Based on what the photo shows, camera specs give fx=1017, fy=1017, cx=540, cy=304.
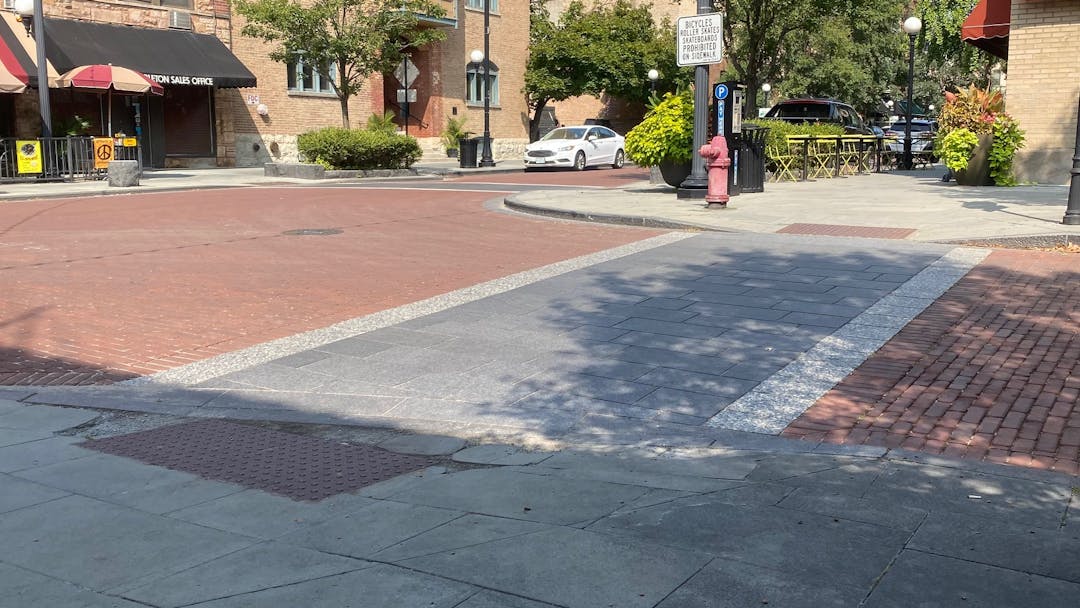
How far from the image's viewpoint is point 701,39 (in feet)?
55.9

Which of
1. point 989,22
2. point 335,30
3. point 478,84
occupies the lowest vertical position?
point 989,22

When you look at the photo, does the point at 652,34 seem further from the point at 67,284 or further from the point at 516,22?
the point at 67,284

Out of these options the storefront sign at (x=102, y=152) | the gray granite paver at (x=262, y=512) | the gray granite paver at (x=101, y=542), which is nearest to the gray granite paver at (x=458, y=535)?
the gray granite paver at (x=262, y=512)

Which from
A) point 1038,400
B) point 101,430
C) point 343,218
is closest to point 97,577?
point 101,430

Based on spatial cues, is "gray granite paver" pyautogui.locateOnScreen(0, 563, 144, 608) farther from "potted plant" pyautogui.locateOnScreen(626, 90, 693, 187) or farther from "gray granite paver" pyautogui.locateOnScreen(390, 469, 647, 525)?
"potted plant" pyautogui.locateOnScreen(626, 90, 693, 187)

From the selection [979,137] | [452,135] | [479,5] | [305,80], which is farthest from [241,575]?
[479,5]

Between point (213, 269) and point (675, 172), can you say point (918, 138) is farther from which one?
point (213, 269)

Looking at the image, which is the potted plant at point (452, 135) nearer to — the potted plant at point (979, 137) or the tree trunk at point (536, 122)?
the tree trunk at point (536, 122)

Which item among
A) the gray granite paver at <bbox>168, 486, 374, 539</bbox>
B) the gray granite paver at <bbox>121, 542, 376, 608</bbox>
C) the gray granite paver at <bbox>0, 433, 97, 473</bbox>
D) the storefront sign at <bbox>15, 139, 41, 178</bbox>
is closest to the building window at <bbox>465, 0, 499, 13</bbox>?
the storefront sign at <bbox>15, 139, 41, 178</bbox>

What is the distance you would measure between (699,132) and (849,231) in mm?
4924

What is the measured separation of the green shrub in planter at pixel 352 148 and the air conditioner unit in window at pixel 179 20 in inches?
265

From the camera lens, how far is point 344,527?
4129mm

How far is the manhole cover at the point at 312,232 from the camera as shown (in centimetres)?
1389

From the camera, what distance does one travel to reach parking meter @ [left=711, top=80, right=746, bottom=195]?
59.9 feet
